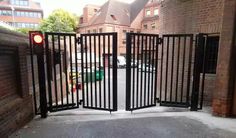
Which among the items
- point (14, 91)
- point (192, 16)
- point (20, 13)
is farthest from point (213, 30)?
point (20, 13)

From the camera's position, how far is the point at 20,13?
127 feet

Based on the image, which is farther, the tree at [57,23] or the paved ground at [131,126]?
the tree at [57,23]

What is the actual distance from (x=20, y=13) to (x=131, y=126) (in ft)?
141

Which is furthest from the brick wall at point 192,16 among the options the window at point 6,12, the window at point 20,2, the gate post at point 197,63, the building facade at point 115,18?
the window at point 20,2

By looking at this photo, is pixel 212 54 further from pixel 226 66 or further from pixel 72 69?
pixel 72 69

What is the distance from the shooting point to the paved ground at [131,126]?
3365 mm

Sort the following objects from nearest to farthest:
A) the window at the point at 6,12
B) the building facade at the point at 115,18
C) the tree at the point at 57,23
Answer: the tree at the point at 57,23
the building facade at the point at 115,18
the window at the point at 6,12

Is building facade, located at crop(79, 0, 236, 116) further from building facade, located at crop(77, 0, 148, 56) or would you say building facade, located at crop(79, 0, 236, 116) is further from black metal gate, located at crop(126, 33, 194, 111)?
building facade, located at crop(77, 0, 148, 56)

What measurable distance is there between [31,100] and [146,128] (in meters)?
2.70

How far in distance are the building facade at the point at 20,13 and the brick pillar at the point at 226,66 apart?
134ft

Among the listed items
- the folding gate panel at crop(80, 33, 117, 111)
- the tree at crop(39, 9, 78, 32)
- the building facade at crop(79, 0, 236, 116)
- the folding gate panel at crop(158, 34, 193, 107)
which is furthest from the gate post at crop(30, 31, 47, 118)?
the tree at crop(39, 9, 78, 32)

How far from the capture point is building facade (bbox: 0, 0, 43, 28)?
37.4 meters

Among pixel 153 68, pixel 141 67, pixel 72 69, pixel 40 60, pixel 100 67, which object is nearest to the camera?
pixel 40 60

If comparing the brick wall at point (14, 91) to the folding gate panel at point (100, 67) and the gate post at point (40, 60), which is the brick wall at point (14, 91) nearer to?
the gate post at point (40, 60)
